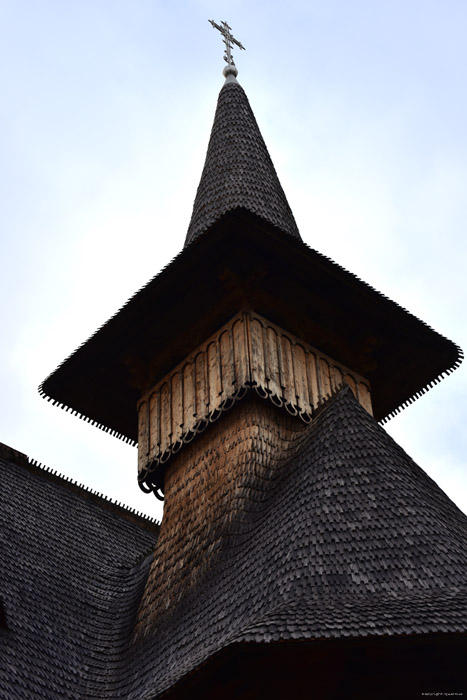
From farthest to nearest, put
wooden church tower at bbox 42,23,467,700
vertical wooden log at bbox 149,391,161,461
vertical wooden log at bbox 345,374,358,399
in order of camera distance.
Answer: vertical wooden log at bbox 345,374,358,399, vertical wooden log at bbox 149,391,161,461, wooden church tower at bbox 42,23,467,700

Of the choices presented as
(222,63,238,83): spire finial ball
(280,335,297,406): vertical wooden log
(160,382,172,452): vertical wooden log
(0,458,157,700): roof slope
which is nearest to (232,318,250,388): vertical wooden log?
(280,335,297,406): vertical wooden log

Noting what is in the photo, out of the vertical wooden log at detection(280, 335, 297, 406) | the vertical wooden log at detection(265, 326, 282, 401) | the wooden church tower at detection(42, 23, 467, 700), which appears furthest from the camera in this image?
the vertical wooden log at detection(280, 335, 297, 406)

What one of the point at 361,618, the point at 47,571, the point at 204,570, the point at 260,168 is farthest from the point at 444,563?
the point at 260,168

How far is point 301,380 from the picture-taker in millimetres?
14438

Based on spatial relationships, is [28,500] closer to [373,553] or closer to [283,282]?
[283,282]

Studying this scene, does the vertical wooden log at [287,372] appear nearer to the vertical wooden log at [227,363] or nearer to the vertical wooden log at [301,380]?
the vertical wooden log at [301,380]

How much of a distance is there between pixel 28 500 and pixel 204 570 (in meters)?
3.89

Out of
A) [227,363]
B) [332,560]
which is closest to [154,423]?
[227,363]

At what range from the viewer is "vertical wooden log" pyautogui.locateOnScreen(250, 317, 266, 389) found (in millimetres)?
13773

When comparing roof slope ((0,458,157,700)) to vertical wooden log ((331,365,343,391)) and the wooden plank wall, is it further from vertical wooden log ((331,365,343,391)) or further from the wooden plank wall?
vertical wooden log ((331,365,343,391))

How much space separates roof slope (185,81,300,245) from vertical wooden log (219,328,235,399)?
2.18m

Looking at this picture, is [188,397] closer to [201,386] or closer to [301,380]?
[201,386]

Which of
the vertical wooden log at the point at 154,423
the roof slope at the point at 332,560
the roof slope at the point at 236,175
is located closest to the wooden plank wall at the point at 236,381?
the vertical wooden log at the point at 154,423

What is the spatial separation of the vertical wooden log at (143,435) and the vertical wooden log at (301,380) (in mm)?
2474
